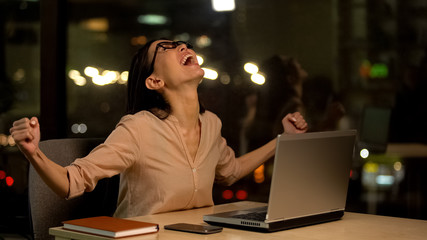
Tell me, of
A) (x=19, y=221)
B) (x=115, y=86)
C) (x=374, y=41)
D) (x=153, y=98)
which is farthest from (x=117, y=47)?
(x=374, y=41)

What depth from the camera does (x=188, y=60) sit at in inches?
105

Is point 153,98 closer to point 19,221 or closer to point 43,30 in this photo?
point 43,30

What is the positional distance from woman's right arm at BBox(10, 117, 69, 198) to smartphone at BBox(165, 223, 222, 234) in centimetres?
40

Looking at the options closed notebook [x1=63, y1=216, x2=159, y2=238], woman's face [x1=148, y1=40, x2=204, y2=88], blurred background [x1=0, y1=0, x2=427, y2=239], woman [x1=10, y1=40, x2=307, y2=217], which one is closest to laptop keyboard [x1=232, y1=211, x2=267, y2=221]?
closed notebook [x1=63, y1=216, x2=159, y2=238]

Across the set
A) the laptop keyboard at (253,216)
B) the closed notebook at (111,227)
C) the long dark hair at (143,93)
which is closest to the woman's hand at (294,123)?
the long dark hair at (143,93)

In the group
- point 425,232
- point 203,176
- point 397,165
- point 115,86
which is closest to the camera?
point 425,232

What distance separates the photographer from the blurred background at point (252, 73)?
2.74 meters

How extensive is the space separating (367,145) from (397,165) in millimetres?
153

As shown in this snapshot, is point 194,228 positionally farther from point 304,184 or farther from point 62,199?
point 62,199

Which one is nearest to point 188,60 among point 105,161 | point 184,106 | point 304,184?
point 184,106

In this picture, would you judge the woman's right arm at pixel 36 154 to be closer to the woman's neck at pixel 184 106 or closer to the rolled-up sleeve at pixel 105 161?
the rolled-up sleeve at pixel 105 161

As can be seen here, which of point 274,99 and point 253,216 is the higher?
point 274,99

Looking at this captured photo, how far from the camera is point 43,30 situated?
3604 millimetres

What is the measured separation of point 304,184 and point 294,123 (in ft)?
2.33
